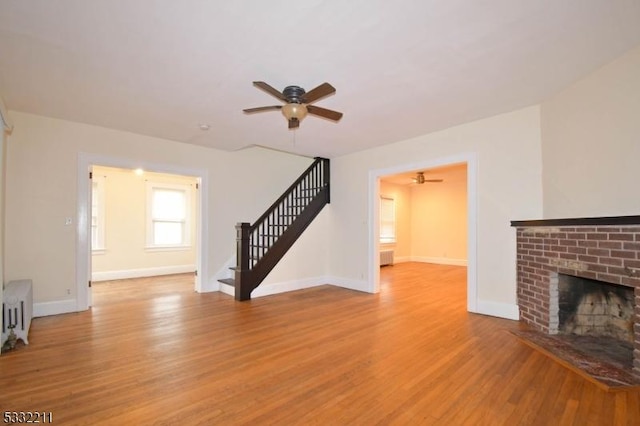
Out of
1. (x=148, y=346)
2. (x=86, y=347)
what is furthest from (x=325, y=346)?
(x=86, y=347)

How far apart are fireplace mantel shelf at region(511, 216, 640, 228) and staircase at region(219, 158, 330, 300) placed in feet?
11.1

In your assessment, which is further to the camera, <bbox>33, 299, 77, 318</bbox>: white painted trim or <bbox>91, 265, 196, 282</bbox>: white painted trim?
<bbox>91, 265, 196, 282</bbox>: white painted trim

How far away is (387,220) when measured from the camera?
9.42 meters

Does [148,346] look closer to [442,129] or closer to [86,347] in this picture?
[86,347]

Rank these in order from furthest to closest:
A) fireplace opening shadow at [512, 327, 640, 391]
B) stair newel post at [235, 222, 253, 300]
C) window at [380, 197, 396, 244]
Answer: window at [380, 197, 396, 244] → stair newel post at [235, 222, 253, 300] → fireplace opening shadow at [512, 327, 640, 391]

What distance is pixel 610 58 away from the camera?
8.51 ft

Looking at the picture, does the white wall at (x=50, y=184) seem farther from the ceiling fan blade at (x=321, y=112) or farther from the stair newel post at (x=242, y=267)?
the ceiling fan blade at (x=321, y=112)

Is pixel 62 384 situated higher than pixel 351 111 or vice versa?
pixel 351 111

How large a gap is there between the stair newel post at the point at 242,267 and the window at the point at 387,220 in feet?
17.2

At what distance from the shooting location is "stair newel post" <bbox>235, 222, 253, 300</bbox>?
4.84 meters

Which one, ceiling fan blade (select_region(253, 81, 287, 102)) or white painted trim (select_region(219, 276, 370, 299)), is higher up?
ceiling fan blade (select_region(253, 81, 287, 102))

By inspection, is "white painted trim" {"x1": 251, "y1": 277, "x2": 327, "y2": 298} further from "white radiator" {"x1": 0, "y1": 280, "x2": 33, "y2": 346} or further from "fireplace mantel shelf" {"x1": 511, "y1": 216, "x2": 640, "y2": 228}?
"fireplace mantel shelf" {"x1": 511, "y1": 216, "x2": 640, "y2": 228}

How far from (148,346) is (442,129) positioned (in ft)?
14.7

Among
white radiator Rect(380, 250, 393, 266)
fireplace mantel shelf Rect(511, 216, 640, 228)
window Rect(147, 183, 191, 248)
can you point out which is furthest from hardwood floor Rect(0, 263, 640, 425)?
white radiator Rect(380, 250, 393, 266)
